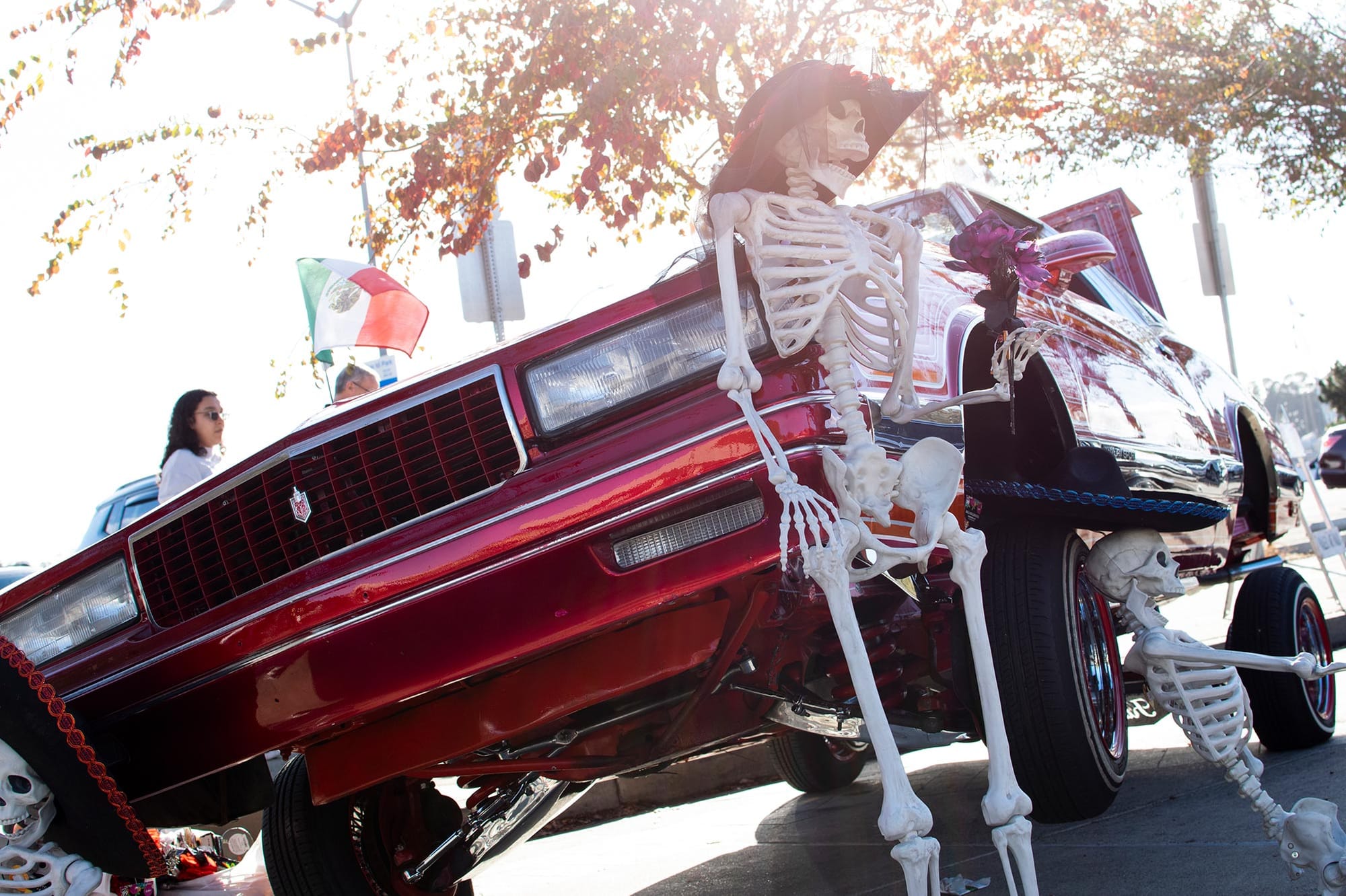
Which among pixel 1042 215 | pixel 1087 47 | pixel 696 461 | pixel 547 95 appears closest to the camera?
pixel 696 461

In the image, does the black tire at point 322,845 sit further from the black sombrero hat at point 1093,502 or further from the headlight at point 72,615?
the black sombrero hat at point 1093,502

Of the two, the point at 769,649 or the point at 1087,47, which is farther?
the point at 1087,47

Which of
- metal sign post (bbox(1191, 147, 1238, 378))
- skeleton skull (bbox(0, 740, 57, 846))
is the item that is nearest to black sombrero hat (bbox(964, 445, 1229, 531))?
skeleton skull (bbox(0, 740, 57, 846))

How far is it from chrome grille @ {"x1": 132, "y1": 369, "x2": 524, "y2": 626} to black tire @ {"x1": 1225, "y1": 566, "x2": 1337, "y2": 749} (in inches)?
101

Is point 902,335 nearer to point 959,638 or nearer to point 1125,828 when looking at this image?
point 959,638

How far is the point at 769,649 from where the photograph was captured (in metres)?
2.65

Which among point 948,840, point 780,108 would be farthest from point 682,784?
point 780,108

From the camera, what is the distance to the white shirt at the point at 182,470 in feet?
16.1

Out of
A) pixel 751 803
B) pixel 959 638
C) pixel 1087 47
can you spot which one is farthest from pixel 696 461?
pixel 1087 47

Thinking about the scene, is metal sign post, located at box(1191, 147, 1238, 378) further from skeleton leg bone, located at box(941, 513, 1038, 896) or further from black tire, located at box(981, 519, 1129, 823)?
skeleton leg bone, located at box(941, 513, 1038, 896)

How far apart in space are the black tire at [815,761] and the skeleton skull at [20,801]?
293cm

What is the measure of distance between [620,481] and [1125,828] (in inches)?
73.4

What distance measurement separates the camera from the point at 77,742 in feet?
8.03

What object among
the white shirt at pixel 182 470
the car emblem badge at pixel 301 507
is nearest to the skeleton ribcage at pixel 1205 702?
the car emblem badge at pixel 301 507
